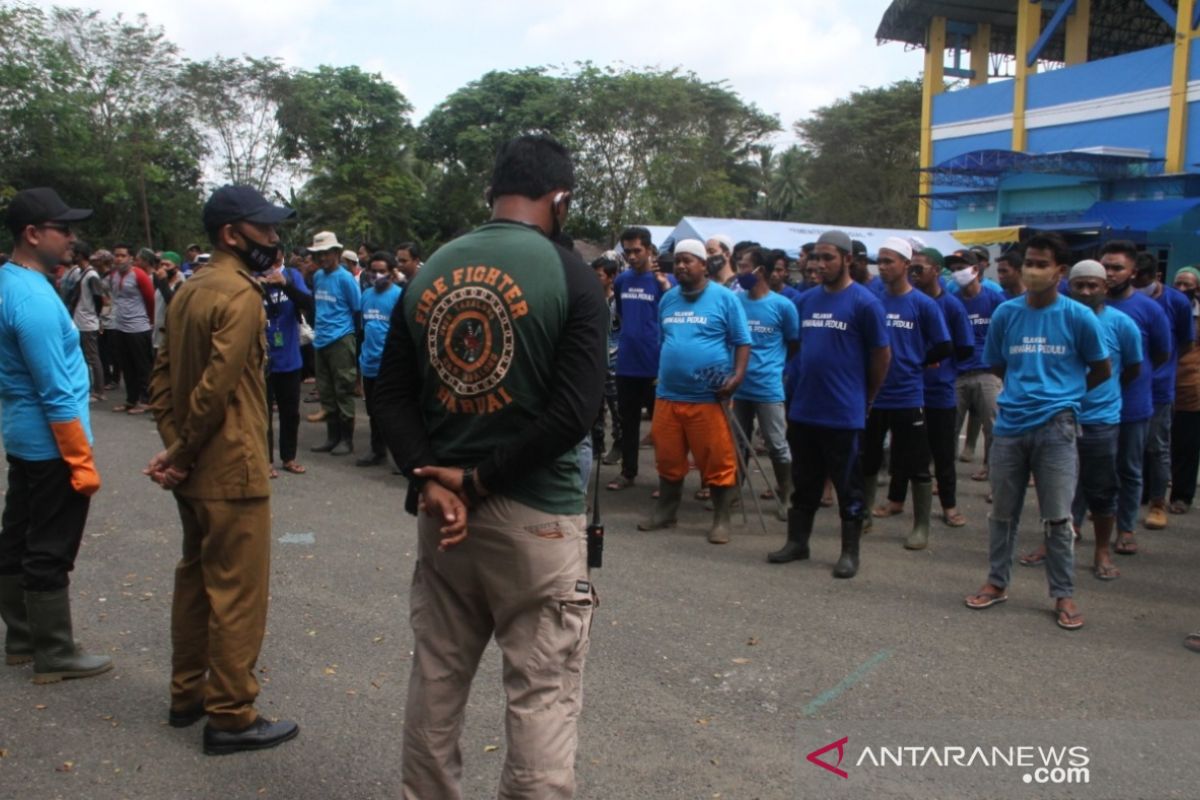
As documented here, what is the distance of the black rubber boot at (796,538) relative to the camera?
20.6 ft

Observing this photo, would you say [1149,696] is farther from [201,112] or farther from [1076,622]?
[201,112]

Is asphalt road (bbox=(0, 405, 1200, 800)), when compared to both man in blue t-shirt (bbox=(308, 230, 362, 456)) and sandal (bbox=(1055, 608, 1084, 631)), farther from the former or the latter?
man in blue t-shirt (bbox=(308, 230, 362, 456))

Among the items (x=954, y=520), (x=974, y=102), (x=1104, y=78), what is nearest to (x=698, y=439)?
(x=954, y=520)

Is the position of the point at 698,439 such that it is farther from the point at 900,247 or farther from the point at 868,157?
the point at 868,157

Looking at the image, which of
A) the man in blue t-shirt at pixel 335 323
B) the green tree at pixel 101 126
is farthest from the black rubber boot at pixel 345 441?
the green tree at pixel 101 126

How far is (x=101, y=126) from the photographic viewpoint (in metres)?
36.2

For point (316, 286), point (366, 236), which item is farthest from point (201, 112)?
point (316, 286)

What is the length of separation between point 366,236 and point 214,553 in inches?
1529

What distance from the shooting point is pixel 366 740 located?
3.75 metres

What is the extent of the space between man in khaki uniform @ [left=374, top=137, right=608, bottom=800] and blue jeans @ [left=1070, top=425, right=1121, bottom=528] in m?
4.37

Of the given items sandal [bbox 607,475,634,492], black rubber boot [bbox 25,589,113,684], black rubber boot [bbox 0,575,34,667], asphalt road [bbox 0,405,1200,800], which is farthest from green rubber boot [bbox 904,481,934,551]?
black rubber boot [bbox 0,575,34,667]

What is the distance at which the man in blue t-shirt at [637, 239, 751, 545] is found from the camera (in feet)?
22.1

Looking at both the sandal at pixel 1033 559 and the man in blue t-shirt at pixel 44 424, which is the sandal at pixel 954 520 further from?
the man in blue t-shirt at pixel 44 424

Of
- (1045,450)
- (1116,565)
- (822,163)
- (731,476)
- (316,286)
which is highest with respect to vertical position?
(822,163)
